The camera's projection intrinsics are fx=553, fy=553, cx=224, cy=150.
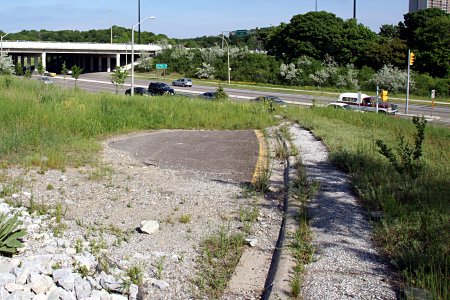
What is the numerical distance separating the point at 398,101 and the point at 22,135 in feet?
168

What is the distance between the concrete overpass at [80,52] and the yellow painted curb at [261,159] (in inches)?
2873

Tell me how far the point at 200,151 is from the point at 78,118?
485 centimetres

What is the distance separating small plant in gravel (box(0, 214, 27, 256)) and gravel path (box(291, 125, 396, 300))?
3030mm

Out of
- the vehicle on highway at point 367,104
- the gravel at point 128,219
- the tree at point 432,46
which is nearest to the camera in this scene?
the gravel at point 128,219

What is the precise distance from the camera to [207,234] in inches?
286

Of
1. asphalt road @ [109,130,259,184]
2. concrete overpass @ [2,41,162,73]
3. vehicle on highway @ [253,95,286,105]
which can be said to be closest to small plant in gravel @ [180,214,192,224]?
asphalt road @ [109,130,259,184]

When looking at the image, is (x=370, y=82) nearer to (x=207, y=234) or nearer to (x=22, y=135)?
(x=22, y=135)

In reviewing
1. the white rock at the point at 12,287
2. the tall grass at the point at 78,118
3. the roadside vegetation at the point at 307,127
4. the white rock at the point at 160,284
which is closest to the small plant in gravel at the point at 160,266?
the white rock at the point at 160,284

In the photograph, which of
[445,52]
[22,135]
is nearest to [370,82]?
[445,52]

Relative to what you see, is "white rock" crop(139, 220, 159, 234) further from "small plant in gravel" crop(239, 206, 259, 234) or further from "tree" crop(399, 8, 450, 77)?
"tree" crop(399, 8, 450, 77)

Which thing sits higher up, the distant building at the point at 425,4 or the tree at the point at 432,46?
the distant building at the point at 425,4

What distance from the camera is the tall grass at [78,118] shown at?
13.0 metres

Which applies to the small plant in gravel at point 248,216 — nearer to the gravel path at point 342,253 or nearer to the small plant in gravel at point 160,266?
the gravel path at point 342,253

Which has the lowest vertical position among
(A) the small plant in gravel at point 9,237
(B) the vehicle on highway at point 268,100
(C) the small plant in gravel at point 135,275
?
(C) the small plant in gravel at point 135,275
